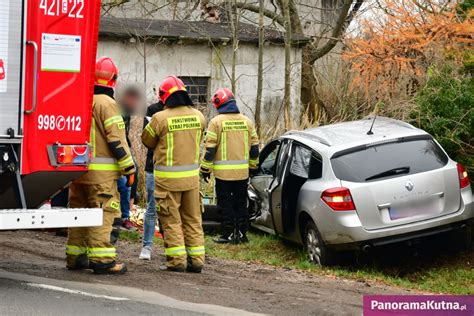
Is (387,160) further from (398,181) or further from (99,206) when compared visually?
(99,206)

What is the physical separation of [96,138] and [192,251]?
66.7 inches

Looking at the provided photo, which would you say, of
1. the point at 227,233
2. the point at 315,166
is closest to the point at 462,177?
the point at 315,166

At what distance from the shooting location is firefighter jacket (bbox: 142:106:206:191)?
10.0 metres

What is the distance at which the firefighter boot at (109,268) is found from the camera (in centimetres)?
948

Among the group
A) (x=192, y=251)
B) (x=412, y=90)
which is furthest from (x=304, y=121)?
(x=192, y=251)

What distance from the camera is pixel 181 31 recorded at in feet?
69.6

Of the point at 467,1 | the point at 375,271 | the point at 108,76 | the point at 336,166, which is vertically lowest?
the point at 375,271

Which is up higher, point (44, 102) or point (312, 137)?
point (44, 102)

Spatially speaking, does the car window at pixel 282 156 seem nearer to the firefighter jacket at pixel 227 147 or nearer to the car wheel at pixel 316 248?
the firefighter jacket at pixel 227 147

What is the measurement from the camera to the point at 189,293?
8.81m

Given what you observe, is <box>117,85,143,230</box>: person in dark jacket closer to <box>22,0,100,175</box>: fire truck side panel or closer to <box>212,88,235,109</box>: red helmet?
<box>212,88,235,109</box>: red helmet

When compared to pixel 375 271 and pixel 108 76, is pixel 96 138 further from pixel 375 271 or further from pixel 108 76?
pixel 375 271

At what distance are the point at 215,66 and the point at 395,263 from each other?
10.1m

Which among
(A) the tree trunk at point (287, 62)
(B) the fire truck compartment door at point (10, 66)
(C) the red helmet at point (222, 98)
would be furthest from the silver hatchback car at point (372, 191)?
(A) the tree trunk at point (287, 62)
